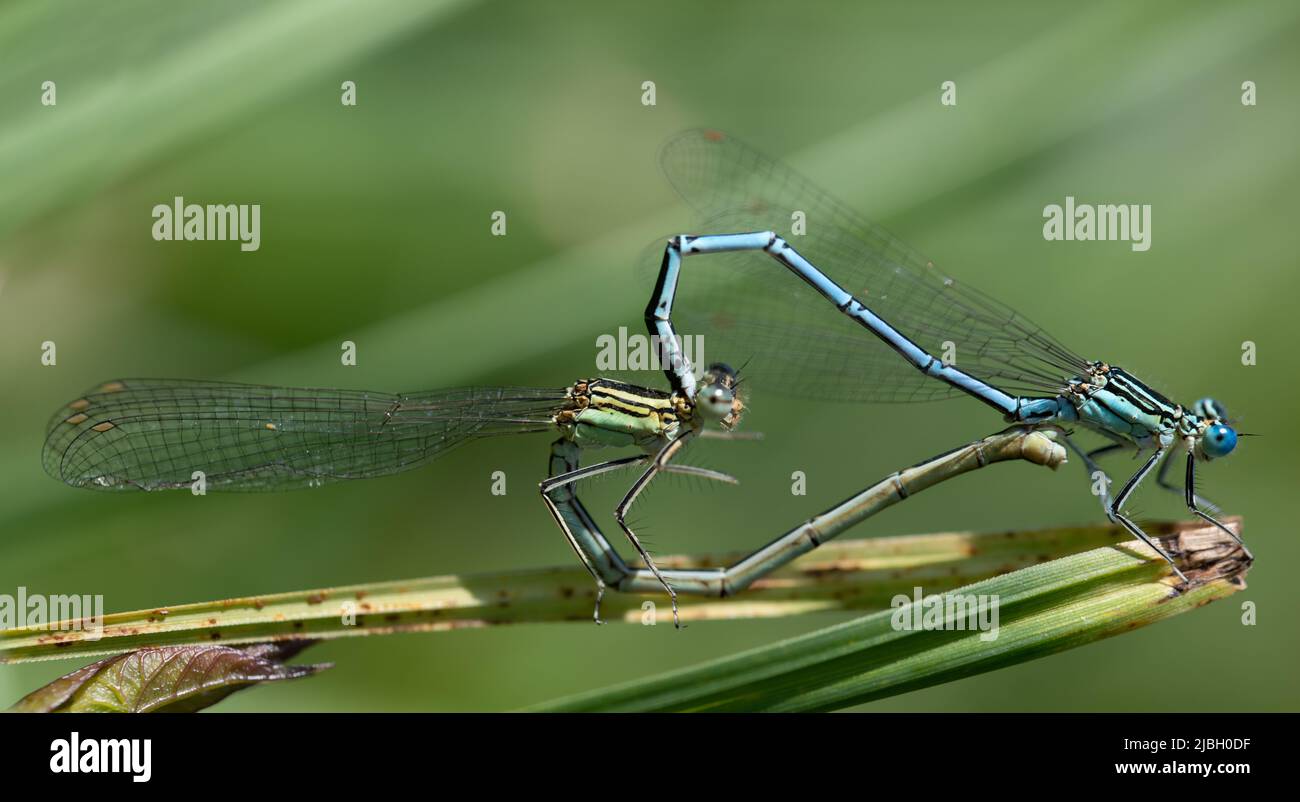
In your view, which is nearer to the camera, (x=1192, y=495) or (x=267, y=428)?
(x=1192, y=495)

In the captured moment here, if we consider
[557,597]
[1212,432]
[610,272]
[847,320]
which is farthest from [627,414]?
[1212,432]

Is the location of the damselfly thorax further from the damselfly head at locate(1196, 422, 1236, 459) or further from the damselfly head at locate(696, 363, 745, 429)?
the damselfly head at locate(1196, 422, 1236, 459)

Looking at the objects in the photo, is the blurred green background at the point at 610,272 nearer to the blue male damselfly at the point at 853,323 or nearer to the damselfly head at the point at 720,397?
the blue male damselfly at the point at 853,323

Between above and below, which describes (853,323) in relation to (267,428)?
above

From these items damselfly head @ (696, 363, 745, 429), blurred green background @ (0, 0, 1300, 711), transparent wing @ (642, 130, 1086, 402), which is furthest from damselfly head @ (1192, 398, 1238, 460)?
damselfly head @ (696, 363, 745, 429)

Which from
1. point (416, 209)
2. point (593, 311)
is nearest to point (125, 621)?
point (593, 311)

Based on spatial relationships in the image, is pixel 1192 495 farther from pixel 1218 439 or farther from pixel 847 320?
pixel 847 320

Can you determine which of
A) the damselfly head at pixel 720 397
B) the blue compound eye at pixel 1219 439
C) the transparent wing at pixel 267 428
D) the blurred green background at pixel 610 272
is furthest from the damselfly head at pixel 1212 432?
the transparent wing at pixel 267 428
